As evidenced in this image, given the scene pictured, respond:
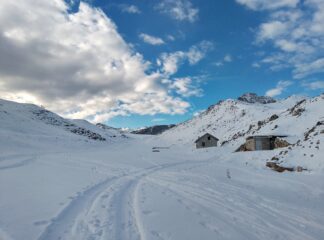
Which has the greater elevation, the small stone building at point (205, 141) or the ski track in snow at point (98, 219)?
the small stone building at point (205, 141)

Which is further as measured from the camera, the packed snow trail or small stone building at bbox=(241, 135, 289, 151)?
small stone building at bbox=(241, 135, 289, 151)

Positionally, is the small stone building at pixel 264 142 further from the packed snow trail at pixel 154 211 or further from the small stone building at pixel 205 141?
the packed snow trail at pixel 154 211

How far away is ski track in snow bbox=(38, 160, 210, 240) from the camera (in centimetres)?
742

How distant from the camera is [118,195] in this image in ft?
41.1

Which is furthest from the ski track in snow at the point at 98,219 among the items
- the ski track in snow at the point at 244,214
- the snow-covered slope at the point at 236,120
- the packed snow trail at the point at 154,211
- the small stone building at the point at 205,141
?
the snow-covered slope at the point at 236,120

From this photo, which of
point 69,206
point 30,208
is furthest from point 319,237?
point 30,208

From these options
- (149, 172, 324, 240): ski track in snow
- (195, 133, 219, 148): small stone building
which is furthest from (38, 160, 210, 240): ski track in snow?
(195, 133, 219, 148): small stone building

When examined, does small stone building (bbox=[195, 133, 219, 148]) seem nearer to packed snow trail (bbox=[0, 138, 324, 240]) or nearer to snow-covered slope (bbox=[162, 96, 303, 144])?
snow-covered slope (bbox=[162, 96, 303, 144])

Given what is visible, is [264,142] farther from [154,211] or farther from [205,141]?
[154,211]

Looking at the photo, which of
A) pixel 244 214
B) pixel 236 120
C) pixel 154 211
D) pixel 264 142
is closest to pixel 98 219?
pixel 154 211

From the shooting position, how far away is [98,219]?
8.70m

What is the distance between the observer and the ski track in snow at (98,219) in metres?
7.42

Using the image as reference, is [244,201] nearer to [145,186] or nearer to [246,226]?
[246,226]

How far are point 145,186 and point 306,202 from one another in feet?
25.1
